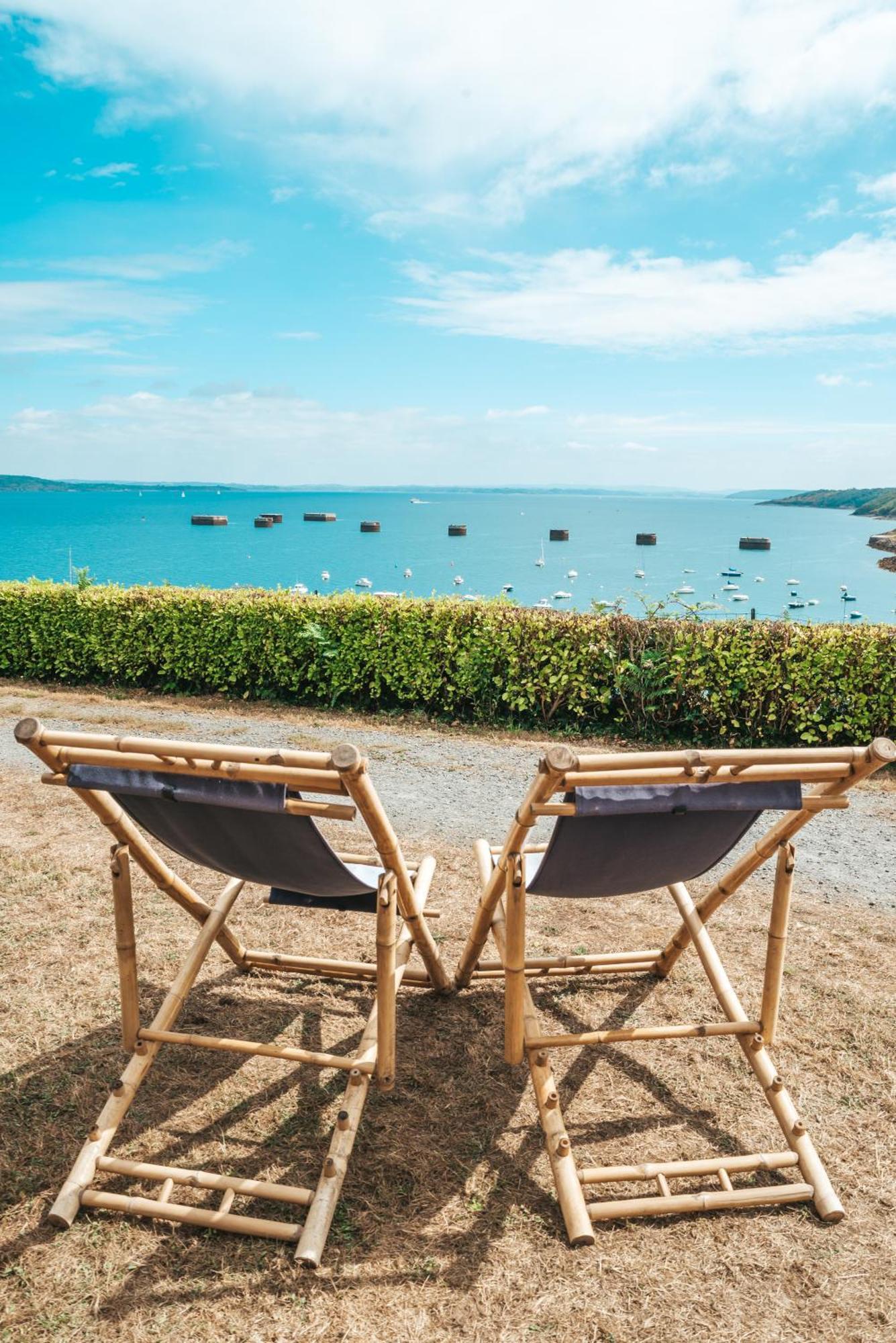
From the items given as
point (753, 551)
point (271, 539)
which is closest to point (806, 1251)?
point (753, 551)

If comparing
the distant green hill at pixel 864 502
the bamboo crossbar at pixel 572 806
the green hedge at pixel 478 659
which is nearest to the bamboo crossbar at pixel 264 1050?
the bamboo crossbar at pixel 572 806

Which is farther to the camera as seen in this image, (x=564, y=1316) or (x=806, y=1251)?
(x=806, y=1251)

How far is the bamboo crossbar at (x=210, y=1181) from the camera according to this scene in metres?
2.23

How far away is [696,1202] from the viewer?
2.28 metres

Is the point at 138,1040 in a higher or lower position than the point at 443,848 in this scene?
higher

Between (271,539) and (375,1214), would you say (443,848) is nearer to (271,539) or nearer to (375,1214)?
(375,1214)

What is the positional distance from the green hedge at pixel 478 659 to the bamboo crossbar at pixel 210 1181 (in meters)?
5.79

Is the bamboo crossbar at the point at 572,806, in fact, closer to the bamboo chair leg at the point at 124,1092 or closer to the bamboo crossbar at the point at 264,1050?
the bamboo crossbar at the point at 264,1050

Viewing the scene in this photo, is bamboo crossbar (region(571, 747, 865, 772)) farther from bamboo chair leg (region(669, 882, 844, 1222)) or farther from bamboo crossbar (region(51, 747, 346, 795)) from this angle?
bamboo chair leg (region(669, 882, 844, 1222))

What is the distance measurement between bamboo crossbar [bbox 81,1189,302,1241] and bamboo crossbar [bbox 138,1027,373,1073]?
401 mm

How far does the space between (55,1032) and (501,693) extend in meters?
5.39

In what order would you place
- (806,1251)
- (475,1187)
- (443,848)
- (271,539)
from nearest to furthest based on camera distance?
(806,1251)
(475,1187)
(443,848)
(271,539)

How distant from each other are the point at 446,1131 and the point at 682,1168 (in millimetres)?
740

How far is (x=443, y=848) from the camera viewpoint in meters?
4.93
